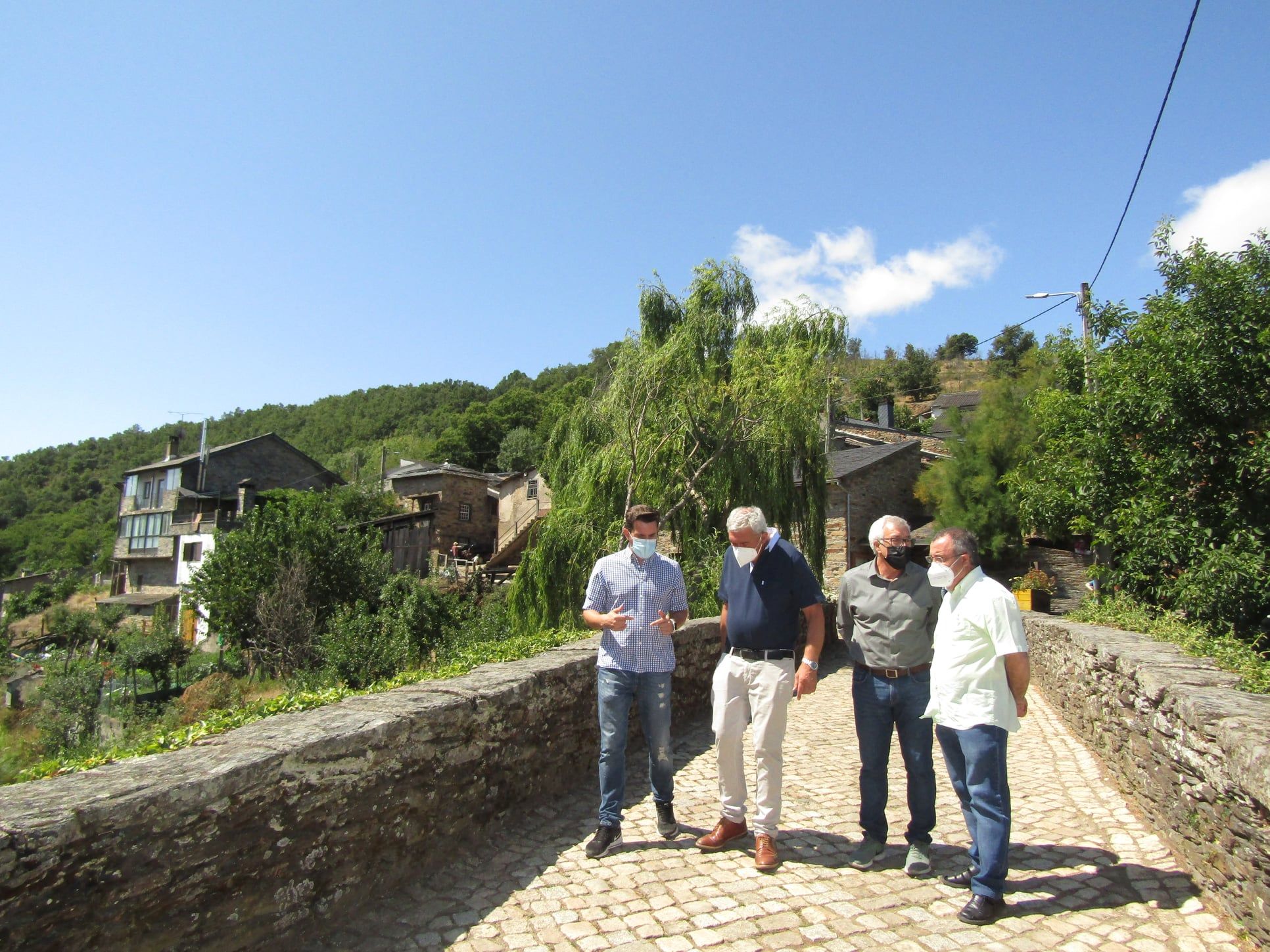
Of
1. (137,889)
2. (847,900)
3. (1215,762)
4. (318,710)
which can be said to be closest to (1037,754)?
(1215,762)

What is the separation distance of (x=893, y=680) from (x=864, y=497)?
19945mm

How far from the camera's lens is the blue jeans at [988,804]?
3.16 m

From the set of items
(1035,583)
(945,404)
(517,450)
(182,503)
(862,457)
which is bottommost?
(1035,583)

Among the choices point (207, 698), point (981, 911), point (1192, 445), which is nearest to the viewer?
point (981, 911)

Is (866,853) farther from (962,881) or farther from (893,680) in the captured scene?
(893,680)

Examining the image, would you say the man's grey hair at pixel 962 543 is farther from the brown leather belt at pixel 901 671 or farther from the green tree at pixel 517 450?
the green tree at pixel 517 450

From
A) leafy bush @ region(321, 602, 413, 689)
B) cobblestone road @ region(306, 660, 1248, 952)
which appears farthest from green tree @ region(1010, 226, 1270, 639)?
leafy bush @ region(321, 602, 413, 689)

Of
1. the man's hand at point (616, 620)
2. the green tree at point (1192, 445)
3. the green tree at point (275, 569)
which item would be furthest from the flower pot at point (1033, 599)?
the green tree at point (275, 569)

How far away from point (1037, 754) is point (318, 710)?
17.1ft

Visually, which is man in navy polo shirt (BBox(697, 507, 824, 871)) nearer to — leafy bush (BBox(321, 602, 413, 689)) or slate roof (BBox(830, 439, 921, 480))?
leafy bush (BBox(321, 602, 413, 689))

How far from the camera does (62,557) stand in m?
75.1

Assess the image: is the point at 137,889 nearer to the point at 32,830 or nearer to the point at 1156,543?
the point at 32,830

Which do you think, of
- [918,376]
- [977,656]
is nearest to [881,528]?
[977,656]

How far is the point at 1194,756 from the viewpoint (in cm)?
348
